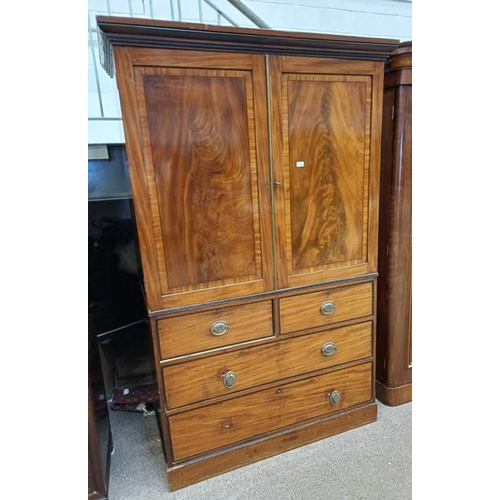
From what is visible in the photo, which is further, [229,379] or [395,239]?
[395,239]

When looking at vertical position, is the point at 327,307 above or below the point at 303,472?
above

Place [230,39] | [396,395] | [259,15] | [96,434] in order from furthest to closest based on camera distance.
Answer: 1. [259,15]
2. [396,395]
3. [96,434]
4. [230,39]

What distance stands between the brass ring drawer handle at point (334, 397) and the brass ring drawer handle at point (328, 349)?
0.21 meters

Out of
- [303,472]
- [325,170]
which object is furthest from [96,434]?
[325,170]

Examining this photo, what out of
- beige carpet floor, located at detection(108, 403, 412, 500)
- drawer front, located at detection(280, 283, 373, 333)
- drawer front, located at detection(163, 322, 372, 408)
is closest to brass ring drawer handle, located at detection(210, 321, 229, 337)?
drawer front, located at detection(163, 322, 372, 408)

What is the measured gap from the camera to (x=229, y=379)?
1491 millimetres

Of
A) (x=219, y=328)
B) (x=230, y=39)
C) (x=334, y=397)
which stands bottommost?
(x=334, y=397)

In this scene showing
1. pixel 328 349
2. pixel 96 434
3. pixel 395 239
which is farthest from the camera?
pixel 395 239

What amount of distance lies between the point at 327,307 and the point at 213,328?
0.53 metres

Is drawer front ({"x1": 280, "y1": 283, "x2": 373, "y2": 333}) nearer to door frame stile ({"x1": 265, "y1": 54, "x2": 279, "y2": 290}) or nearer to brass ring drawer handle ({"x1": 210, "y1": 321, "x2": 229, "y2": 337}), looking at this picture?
door frame stile ({"x1": 265, "y1": 54, "x2": 279, "y2": 290})

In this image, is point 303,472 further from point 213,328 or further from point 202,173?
point 202,173

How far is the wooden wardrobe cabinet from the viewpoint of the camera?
4.09 feet

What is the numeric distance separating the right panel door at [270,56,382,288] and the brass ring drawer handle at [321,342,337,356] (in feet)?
1.03
